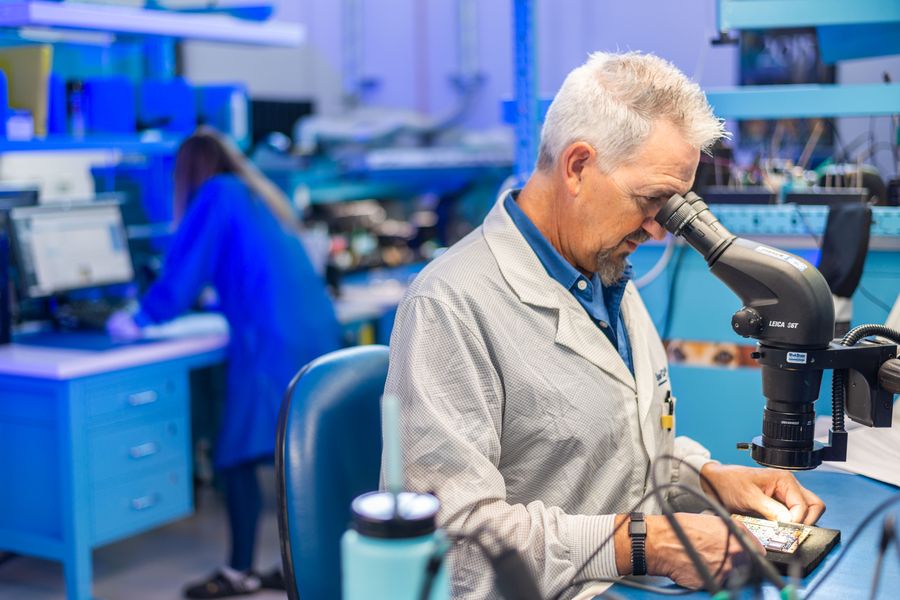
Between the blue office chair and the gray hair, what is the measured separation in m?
0.46

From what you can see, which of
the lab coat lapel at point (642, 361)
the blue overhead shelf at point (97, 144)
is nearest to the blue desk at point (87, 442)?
the blue overhead shelf at point (97, 144)

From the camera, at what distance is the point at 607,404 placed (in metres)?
1.52

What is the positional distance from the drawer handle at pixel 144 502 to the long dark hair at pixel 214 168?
2.78 ft

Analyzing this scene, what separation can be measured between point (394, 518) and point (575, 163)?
776mm

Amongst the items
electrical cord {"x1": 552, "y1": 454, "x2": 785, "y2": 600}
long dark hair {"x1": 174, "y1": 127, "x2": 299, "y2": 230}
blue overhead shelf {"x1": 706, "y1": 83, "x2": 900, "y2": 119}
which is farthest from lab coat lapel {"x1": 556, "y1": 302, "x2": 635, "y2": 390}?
long dark hair {"x1": 174, "y1": 127, "x2": 299, "y2": 230}

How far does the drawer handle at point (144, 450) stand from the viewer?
318 cm

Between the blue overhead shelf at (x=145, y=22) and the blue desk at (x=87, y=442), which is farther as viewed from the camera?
the blue overhead shelf at (x=145, y=22)

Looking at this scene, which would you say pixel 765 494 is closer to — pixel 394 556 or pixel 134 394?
pixel 394 556

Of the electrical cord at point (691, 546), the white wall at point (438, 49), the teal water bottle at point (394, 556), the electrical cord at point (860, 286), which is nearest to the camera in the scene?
the teal water bottle at point (394, 556)

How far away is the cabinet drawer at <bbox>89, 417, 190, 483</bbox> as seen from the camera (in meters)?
3.08

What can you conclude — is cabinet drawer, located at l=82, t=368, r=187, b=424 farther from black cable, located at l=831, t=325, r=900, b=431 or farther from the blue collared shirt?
black cable, located at l=831, t=325, r=900, b=431

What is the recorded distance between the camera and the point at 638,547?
1.30 m

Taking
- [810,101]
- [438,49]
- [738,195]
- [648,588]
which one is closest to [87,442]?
[738,195]

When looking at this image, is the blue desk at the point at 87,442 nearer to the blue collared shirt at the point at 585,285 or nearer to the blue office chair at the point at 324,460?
the blue office chair at the point at 324,460
